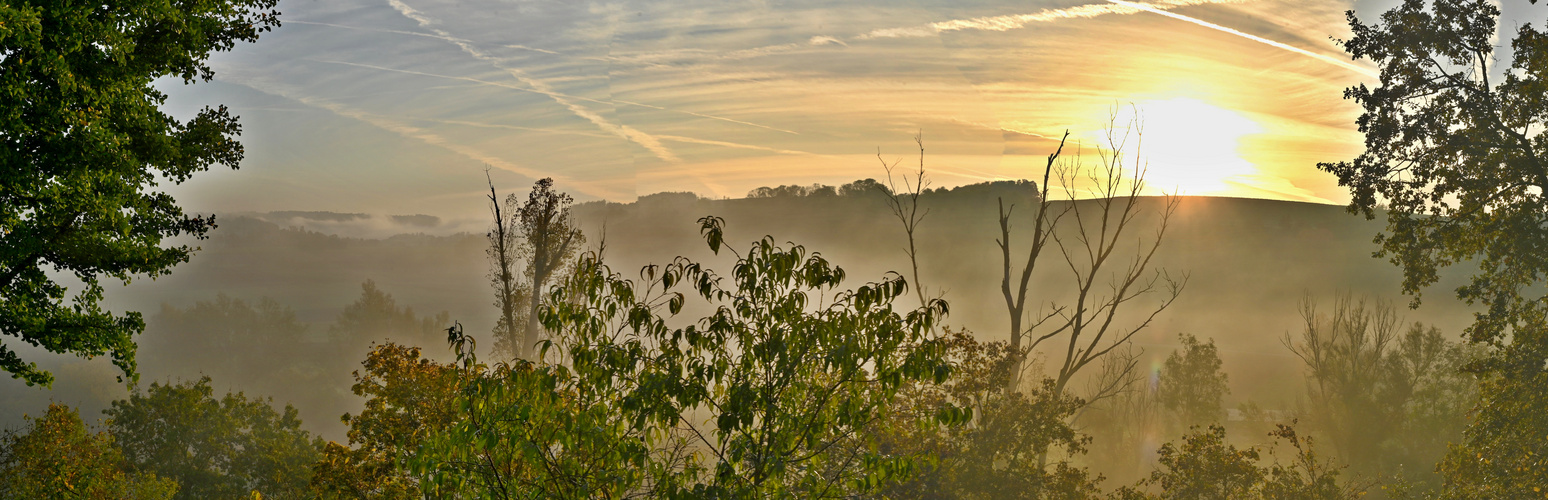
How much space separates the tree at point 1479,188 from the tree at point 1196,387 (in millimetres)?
48343

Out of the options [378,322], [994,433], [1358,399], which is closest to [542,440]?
[994,433]

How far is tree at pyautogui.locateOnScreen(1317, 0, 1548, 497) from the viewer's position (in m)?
15.6

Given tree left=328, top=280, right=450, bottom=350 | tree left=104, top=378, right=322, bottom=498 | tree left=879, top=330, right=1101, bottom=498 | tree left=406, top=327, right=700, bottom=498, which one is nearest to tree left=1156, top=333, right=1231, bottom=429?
tree left=879, top=330, right=1101, bottom=498

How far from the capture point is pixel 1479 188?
16.2 m

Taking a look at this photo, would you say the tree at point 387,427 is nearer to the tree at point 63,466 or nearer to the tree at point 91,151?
the tree at point 91,151

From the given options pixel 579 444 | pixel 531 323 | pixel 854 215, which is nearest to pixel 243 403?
pixel 531 323

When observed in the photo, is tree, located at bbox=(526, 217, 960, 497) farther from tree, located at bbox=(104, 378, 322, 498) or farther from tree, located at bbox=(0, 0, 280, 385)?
tree, located at bbox=(104, 378, 322, 498)

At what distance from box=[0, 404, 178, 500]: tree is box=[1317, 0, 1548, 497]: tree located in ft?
91.2

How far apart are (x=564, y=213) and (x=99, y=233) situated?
1701 cm

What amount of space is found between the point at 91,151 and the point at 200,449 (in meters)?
25.6

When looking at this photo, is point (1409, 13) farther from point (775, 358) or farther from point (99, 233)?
point (99, 233)

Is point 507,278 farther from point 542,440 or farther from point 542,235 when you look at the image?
point 542,440

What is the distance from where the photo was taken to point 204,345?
431 feet

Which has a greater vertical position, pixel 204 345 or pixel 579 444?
pixel 579 444
